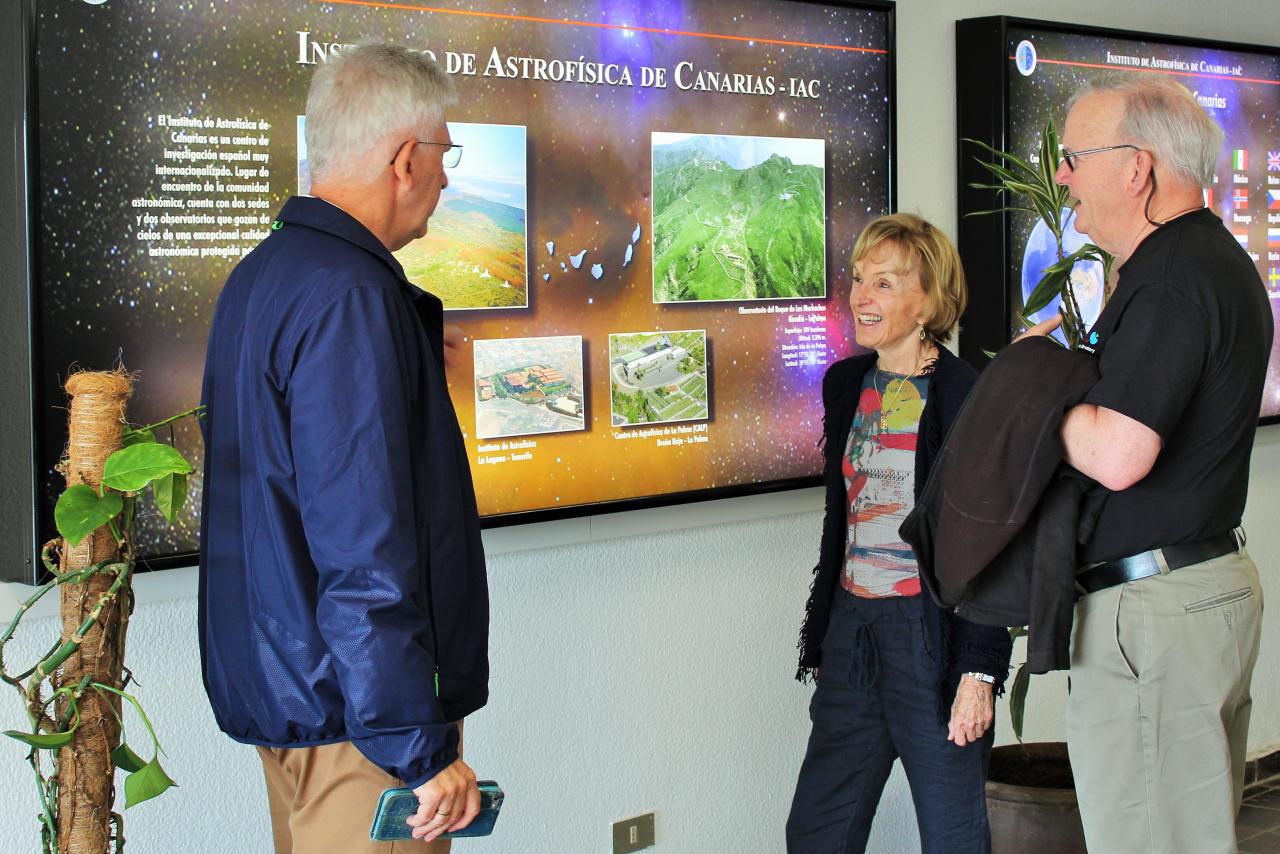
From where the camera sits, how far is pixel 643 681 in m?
3.08

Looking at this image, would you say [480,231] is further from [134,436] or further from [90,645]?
[90,645]

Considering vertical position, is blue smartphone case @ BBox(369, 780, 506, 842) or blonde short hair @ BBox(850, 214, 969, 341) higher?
blonde short hair @ BBox(850, 214, 969, 341)

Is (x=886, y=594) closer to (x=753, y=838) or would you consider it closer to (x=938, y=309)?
(x=938, y=309)

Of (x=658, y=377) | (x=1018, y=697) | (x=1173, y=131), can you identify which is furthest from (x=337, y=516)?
(x=1018, y=697)

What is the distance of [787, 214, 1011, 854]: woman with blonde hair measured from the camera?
259cm

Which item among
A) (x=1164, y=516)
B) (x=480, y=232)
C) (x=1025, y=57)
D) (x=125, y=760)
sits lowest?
(x=125, y=760)

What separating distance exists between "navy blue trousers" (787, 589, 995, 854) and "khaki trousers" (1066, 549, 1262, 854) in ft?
1.32

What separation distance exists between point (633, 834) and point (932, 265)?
1.46 m

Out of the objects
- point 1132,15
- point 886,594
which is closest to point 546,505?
point 886,594

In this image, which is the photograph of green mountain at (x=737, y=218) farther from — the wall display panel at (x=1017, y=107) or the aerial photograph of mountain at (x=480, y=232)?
the wall display panel at (x=1017, y=107)

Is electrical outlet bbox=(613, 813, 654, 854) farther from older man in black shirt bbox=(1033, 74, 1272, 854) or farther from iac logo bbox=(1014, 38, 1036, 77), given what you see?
iac logo bbox=(1014, 38, 1036, 77)

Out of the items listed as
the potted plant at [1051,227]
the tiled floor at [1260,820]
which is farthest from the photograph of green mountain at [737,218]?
the tiled floor at [1260,820]

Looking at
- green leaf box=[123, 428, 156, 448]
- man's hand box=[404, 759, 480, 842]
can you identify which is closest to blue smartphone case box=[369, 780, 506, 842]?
man's hand box=[404, 759, 480, 842]

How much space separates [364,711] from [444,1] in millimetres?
1447
